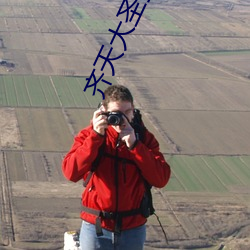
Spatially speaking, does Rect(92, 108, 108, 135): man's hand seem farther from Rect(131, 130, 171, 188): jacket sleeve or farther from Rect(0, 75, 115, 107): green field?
Rect(0, 75, 115, 107): green field

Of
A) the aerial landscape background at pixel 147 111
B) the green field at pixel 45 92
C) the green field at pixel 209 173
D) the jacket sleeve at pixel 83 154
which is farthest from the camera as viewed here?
the green field at pixel 45 92

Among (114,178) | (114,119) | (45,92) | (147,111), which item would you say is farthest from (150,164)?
(45,92)

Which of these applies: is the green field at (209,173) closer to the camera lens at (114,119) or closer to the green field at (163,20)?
the camera lens at (114,119)

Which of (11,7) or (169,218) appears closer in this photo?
(169,218)

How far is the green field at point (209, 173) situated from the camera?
34938mm

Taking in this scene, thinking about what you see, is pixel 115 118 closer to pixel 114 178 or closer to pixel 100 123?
pixel 100 123

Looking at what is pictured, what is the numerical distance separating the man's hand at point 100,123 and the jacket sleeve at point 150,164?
0.28 metres

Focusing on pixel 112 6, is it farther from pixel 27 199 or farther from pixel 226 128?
pixel 27 199

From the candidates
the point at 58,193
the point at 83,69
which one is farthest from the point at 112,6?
the point at 58,193

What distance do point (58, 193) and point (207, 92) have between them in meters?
25.0

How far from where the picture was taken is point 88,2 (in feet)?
327

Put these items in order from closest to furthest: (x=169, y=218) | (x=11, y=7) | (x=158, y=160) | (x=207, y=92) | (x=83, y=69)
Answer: (x=158, y=160)
(x=169, y=218)
(x=207, y=92)
(x=83, y=69)
(x=11, y=7)

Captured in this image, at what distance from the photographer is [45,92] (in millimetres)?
52219

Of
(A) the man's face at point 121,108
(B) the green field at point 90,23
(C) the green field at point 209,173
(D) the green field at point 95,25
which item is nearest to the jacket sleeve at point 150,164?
(A) the man's face at point 121,108
